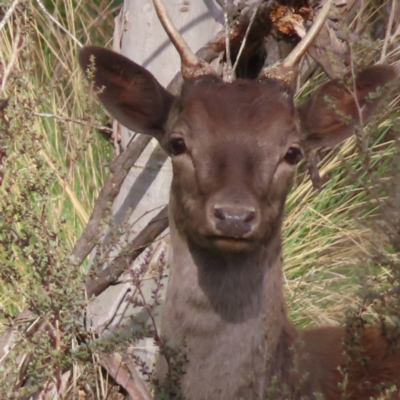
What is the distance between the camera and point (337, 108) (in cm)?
409

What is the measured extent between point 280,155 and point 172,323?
33.3 inches

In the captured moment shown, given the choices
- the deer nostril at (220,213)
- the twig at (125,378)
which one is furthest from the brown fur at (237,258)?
the twig at (125,378)

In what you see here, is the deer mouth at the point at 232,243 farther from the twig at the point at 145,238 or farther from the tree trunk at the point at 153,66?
the tree trunk at the point at 153,66

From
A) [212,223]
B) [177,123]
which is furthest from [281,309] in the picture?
[177,123]

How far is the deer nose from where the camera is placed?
3.31 meters

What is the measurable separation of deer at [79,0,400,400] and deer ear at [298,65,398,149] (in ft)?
0.03

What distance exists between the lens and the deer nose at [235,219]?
3.31 m

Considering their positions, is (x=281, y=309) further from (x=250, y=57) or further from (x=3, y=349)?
(x=250, y=57)

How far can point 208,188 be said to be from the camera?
353 centimetres

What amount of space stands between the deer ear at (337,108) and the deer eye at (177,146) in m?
0.67

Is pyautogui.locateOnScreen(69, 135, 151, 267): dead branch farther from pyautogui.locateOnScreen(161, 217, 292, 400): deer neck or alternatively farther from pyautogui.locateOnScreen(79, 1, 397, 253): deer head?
pyautogui.locateOnScreen(161, 217, 292, 400): deer neck

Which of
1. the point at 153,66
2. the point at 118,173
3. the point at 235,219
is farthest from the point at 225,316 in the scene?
the point at 153,66

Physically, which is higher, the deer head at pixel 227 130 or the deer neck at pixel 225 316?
the deer head at pixel 227 130

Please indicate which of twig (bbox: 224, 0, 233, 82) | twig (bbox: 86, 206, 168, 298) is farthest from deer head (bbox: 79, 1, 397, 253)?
twig (bbox: 86, 206, 168, 298)
